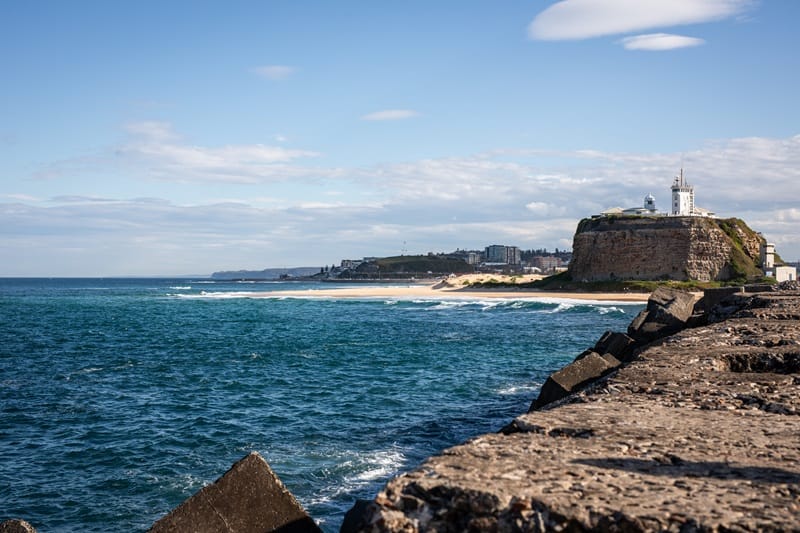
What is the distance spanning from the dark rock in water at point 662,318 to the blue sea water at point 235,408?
326 centimetres

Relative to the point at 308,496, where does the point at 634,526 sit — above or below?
above

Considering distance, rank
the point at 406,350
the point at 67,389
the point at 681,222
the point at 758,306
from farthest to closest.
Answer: the point at 681,222 → the point at 406,350 → the point at 67,389 → the point at 758,306

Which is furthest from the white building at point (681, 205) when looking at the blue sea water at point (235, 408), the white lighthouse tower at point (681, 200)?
the blue sea water at point (235, 408)

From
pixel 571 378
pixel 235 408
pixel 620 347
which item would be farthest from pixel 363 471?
pixel 620 347

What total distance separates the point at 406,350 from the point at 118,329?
21.3m

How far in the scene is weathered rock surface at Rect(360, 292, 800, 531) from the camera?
425 centimetres

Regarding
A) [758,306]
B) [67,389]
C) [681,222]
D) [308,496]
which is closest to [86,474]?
[308,496]

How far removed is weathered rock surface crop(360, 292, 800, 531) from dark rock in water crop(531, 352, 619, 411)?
352 centimetres

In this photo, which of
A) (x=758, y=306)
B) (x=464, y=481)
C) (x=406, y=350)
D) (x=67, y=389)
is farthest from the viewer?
(x=406, y=350)

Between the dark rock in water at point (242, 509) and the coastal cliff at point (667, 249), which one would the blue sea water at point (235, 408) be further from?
the coastal cliff at point (667, 249)

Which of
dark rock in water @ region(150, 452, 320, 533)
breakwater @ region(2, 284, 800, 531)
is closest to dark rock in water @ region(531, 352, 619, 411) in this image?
breakwater @ region(2, 284, 800, 531)

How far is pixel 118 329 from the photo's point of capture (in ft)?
140

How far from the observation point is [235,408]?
17641mm

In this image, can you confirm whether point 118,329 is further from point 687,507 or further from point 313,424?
point 687,507
